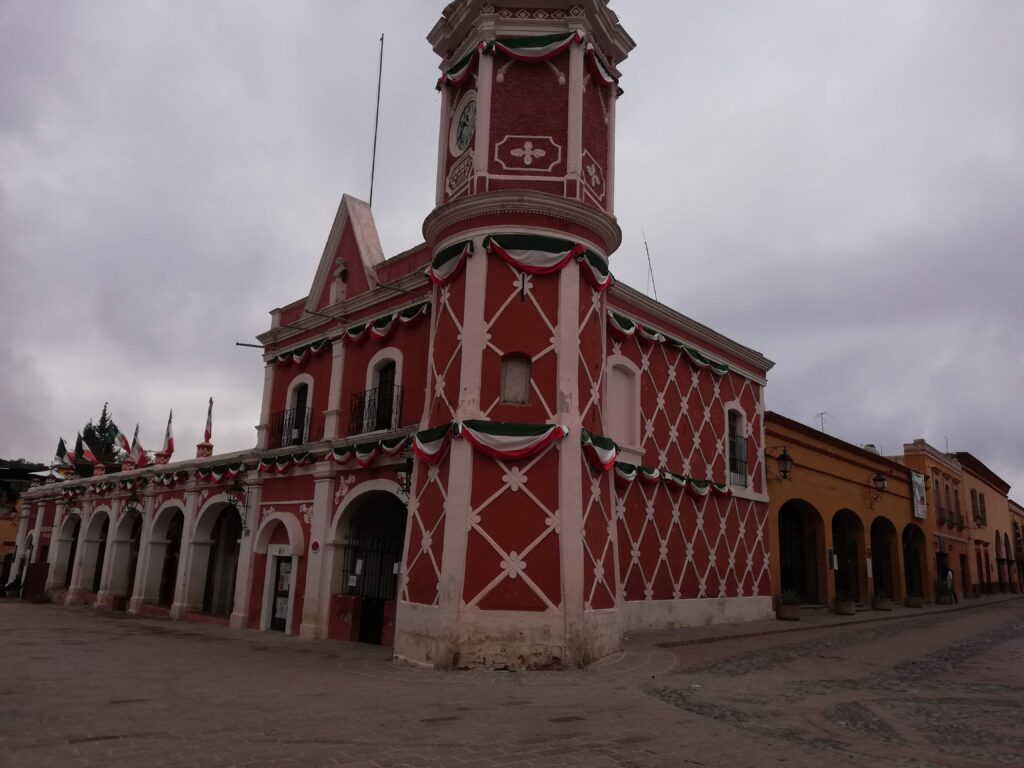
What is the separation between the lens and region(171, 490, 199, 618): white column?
2164 cm

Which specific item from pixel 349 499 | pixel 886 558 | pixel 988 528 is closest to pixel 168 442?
pixel 349 499

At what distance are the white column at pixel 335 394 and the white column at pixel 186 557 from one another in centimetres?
702

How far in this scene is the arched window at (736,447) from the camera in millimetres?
21609

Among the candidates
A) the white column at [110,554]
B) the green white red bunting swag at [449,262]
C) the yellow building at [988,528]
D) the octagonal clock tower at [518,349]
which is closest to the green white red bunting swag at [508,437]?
the octagonal clock tower at [518,349]

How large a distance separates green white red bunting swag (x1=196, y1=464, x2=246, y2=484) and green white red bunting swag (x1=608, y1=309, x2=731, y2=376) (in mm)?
10971

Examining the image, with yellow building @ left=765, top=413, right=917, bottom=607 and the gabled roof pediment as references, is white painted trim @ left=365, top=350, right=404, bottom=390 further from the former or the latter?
yellow building @ left=765, top=413, right=917, bottom=607

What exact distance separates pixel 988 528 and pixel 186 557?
47.0 m

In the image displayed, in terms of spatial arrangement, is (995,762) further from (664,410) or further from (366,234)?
(366,234)

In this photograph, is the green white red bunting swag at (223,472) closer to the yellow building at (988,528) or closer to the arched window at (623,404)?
the arched window at (623,404)

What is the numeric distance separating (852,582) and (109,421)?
63.0m

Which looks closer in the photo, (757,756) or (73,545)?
(757,756)

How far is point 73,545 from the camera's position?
32.7m

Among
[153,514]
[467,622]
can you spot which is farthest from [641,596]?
[153,514]

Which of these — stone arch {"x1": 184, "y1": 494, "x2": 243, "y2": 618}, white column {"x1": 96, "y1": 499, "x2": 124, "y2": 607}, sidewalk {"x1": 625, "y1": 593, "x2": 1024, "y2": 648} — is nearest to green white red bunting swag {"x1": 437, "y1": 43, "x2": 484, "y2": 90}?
sidewalk {"x1": 625, "y1": 593, "x2": 1024, "y2": 648}
